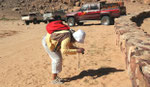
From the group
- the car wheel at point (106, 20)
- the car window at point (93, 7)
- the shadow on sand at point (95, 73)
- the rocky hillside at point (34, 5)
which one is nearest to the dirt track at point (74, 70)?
the shadow on sand at point (95, 73)

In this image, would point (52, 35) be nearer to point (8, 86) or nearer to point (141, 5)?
point (8, 86)

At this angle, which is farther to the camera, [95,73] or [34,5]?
[34,5]

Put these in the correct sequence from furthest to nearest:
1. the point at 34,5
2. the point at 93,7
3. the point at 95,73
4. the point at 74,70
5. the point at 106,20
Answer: the point at 34,5
the point at 93,7
the point at 106,20
the point at 74,70
the point at 95,73

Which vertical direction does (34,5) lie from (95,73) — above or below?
below

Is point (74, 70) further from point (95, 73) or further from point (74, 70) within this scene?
point (95, 73)

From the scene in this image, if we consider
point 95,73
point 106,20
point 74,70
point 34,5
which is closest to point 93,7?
point 106,20

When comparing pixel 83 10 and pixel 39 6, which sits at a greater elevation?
pixel 83 10

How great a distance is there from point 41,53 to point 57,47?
11.4 ft

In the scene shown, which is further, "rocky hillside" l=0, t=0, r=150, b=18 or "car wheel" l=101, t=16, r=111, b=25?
"rocky hillside" l=0, t=0, r=150, b=18

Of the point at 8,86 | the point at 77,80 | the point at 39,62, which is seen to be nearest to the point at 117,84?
the point at 77,80

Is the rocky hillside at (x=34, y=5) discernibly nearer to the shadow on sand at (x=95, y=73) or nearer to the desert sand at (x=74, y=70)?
the desert sand at (x=74, y=70)

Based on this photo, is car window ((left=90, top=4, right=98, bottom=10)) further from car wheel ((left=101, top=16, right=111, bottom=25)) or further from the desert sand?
the desert sand

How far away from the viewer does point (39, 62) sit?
6324 mm

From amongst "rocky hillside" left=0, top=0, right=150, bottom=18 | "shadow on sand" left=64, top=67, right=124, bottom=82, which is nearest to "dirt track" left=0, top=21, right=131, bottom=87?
"shadow on sand" left=64, top=67, right=124, bottom=82
